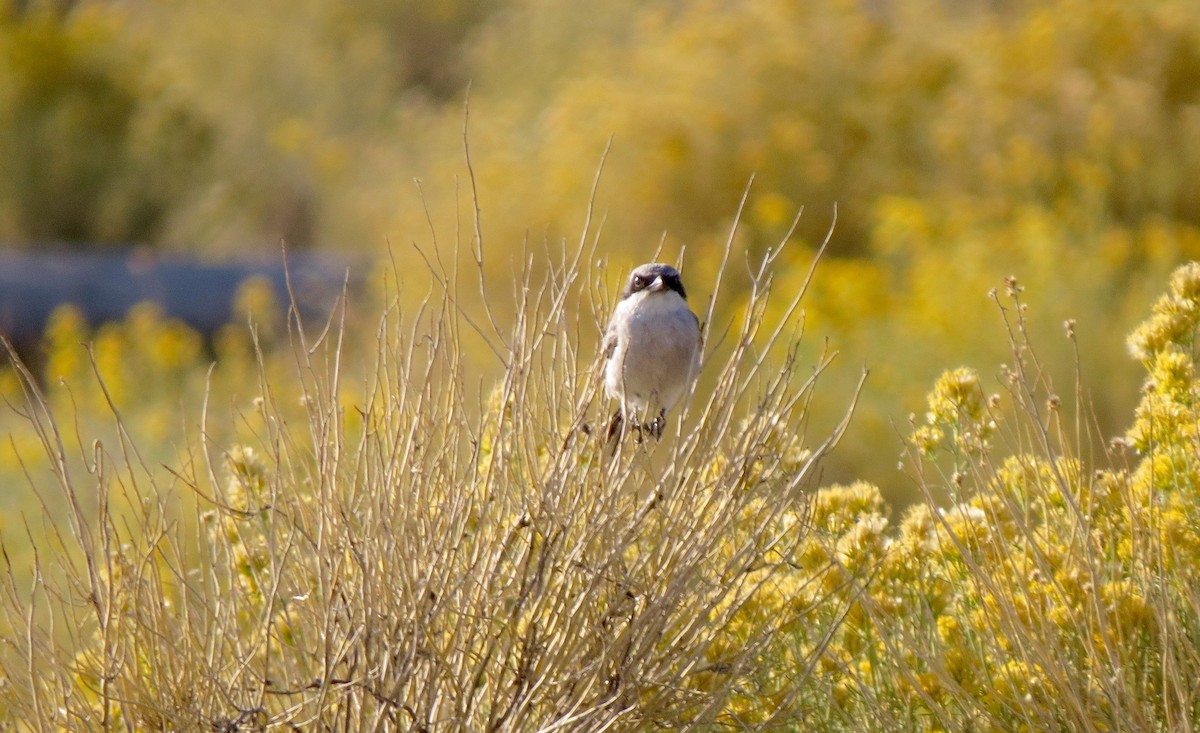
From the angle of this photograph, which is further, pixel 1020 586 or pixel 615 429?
pixel 615 429

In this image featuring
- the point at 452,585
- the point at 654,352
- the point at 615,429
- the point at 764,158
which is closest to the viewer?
the point at 452,585

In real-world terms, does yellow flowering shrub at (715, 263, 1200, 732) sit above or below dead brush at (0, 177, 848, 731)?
above

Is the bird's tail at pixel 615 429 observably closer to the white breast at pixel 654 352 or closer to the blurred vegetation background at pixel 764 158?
the white breast at pixel 654 352

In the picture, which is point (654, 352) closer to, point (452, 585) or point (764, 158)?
point (452, 585)

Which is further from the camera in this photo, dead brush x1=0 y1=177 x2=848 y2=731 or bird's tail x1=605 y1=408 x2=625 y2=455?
bird's tail x1=605 y1=408 x2=625 y2=455

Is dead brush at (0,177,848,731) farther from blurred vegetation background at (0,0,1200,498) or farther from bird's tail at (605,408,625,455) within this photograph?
blurred vegetation background at (0,0,1200,498)

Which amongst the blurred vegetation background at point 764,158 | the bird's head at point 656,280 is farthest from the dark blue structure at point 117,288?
the bird's head at point 656,280

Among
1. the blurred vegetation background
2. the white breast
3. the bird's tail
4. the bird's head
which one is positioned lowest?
the bird's tail

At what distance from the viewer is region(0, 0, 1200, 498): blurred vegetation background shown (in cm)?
688

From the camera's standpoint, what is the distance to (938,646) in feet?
9.30

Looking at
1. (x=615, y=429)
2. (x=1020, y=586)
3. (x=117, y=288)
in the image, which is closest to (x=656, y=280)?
(x=615, y=429)

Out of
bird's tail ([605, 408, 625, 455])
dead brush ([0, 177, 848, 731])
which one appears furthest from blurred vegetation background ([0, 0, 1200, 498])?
dead brush ([0, 177, 848, 731])

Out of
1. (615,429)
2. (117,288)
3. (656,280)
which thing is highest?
(656,280)

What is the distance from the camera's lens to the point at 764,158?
8875 mm
